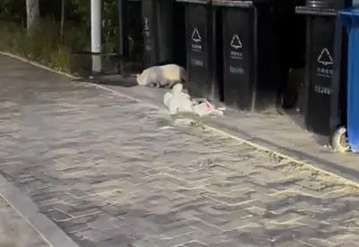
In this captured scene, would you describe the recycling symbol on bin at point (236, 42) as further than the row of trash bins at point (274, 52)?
Yes

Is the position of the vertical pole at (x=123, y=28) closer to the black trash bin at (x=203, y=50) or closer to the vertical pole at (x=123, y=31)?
the vertical pole at (x=123, y=31)

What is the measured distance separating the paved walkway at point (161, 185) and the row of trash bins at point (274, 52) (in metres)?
0.80

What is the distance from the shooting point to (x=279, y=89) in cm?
955

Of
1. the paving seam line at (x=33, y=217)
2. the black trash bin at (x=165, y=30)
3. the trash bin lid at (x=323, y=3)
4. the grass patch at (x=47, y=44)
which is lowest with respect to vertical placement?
the paving seam line at (x=33, y=217)

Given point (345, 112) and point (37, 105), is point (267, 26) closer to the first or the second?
point (345, 112)

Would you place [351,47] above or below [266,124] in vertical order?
above

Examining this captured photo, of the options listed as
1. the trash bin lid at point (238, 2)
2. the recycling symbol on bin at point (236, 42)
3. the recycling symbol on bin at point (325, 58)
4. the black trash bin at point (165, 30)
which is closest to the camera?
the recycling symbol on bin at point (325, 58)

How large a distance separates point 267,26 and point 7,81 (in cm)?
522

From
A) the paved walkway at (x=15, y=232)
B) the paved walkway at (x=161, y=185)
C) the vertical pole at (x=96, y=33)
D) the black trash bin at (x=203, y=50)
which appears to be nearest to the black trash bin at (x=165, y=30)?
the vertical pole at (x=96, y=33)

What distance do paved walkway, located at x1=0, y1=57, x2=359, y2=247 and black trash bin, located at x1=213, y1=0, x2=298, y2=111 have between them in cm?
87

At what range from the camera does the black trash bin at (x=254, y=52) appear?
9227 millimetres

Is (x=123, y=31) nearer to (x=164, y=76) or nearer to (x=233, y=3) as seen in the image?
(x=164, y=76)

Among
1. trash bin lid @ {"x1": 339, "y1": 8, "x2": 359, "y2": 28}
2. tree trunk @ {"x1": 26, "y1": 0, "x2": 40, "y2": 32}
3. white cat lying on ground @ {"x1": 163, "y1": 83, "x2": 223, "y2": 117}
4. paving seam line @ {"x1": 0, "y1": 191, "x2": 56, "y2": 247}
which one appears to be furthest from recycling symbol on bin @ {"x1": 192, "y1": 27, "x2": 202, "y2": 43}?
tree trunk @ {"x1": 26, "y1": 0, "x2": 40, "y2": 32}

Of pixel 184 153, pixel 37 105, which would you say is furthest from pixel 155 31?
pixel 184 153
